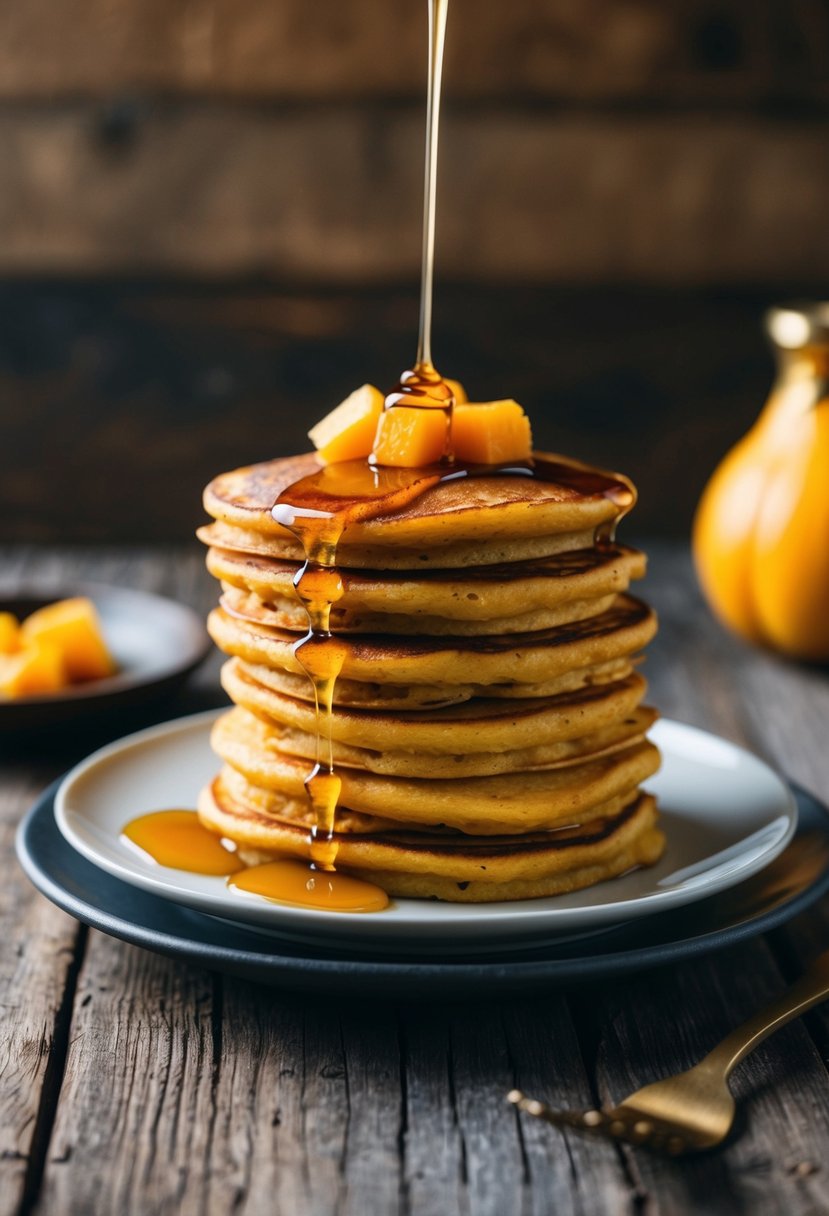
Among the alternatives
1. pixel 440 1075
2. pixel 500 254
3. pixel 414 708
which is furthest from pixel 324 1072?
pixel 500 254

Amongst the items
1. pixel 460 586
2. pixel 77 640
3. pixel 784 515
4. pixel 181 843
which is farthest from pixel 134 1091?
pixel 784 515

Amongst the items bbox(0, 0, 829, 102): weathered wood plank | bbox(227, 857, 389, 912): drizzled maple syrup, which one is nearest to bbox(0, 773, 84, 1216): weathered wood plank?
bbox(227, 857, 389, 912): drizzled maple syrup

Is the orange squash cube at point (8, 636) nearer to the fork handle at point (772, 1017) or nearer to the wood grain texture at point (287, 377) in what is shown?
the fork handle at point (772, 1017)

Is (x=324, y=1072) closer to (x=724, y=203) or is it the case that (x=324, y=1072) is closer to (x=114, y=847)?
(x=114, y=847)

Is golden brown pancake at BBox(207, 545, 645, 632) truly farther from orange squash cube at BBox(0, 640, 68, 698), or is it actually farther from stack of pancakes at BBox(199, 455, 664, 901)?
orange squash cube at BBox(0, 640, 68, 698)

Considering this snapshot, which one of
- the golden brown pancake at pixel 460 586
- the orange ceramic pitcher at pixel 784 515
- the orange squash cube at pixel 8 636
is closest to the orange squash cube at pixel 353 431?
the golden brown pancake at pixel 460 586
